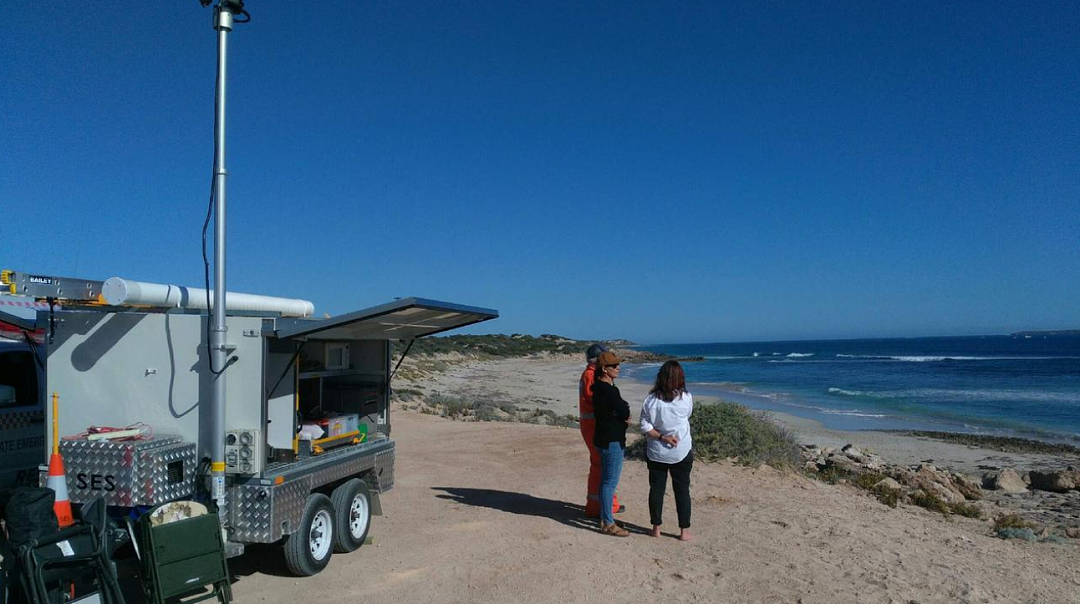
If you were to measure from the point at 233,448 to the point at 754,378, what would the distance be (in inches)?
1982

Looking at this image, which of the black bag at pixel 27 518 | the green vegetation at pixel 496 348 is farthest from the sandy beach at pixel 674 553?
the green vegetation at pixel 496 348

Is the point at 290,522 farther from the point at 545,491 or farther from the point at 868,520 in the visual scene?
the point at 868,520

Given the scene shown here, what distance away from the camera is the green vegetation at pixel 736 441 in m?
11.8

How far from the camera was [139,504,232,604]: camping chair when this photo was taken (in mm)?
4941

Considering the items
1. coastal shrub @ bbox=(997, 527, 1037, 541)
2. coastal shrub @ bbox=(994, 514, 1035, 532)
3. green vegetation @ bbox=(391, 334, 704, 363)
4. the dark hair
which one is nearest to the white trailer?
the dark hair

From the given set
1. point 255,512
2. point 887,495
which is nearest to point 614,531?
point 255,512

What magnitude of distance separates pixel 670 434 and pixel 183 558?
412cm

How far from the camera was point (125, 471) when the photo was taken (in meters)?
5.29

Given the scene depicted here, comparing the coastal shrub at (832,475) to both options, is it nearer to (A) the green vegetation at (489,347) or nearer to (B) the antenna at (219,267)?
(B) the antenna at (219,267)

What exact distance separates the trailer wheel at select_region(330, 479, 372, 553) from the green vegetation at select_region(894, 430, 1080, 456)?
19282 millimetres

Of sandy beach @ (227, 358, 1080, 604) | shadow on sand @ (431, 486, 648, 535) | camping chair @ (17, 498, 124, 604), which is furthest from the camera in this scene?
shadow on sand @ (431, 486, 648, 535)

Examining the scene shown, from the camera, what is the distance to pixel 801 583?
6.07 m

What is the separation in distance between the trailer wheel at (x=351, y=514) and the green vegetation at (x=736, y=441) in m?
6.01

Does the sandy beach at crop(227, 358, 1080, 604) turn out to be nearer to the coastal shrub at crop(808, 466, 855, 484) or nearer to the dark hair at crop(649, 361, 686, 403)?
the coastal shrub at crop(808, 466, 855, 484)
